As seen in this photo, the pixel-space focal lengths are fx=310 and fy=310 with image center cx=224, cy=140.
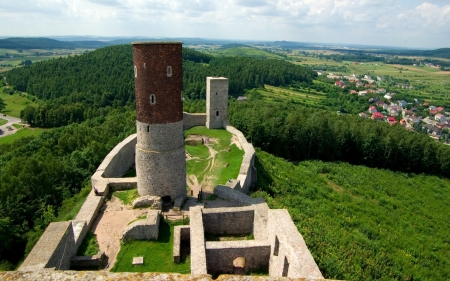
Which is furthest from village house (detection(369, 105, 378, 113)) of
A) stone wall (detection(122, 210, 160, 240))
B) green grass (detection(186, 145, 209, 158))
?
stone wall (detection(122, 210, 160, 240))

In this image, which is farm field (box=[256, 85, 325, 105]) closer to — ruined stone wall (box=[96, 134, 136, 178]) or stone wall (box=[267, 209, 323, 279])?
ruined stone wall (box=[96, 134, 136, 178])

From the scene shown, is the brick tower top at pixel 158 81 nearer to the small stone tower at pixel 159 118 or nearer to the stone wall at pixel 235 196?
the small stone tower at pixel 159 118

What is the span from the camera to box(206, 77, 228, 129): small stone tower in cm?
3469

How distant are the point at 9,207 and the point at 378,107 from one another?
339 feet

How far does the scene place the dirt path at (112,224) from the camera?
553 inches

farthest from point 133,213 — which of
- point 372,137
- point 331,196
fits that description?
point 372,137

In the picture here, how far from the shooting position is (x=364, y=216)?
25.9 metres

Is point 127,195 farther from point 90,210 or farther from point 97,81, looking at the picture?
point 97,81

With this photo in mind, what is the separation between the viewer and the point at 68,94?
2972 inches

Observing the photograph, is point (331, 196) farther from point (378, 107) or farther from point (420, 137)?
point (378, 107)

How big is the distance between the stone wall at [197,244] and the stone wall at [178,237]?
0.90 meters

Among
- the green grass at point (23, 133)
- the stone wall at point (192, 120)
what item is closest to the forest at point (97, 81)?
the green grass at point (23, 133)

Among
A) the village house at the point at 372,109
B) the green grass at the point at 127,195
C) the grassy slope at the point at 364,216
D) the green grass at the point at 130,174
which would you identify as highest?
the green grass at the point at 127,195

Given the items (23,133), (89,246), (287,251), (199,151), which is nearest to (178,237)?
(89,246)
